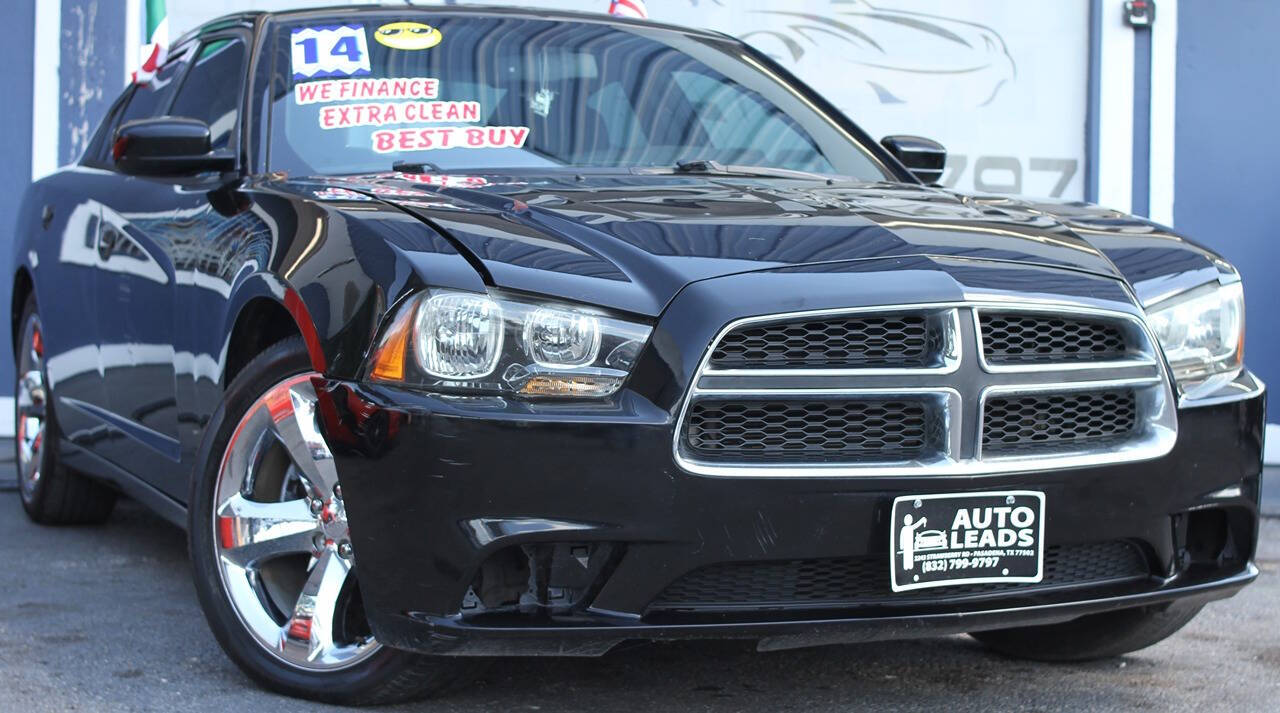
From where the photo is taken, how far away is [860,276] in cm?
302

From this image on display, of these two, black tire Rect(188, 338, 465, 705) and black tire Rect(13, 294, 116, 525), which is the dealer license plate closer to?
black tire Rect(188, 338, 465, 705)

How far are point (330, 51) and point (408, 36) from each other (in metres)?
0.21

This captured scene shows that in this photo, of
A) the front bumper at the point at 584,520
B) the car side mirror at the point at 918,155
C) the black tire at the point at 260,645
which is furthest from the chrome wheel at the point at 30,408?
the front bumper at the point at 584,520

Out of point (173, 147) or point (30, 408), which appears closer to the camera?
point (173, 147)

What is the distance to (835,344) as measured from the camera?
2.97m

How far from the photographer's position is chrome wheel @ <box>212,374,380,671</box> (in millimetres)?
3271

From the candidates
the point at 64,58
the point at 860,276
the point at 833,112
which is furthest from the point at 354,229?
the point at 64,58

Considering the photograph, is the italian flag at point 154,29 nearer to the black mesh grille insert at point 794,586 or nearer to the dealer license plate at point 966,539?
the black mesh grille insert at point 794,586

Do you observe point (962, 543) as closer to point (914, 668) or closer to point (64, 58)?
point (914, 668)

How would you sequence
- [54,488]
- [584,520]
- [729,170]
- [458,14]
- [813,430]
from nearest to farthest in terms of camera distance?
[584,520] → [813,430] → [729,170] → [458,14] → [54,488]

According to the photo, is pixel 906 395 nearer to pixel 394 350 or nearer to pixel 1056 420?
pixel 1056 420

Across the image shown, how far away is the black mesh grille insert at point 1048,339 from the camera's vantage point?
10.1 feet

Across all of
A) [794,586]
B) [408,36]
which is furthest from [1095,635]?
[408,36]

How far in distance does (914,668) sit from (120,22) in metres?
5.90
